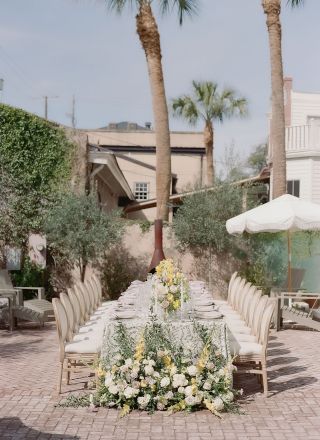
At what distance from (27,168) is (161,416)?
436 inches

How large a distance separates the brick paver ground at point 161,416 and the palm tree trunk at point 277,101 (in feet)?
29.7

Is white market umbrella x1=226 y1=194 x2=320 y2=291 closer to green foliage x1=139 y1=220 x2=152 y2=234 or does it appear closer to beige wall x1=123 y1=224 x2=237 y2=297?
beige wall x1=123 y1=224 x2=237 y2=297

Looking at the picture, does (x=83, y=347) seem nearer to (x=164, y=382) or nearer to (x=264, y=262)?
(x=164, y=382)

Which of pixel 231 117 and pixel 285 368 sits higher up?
pixel 231 117

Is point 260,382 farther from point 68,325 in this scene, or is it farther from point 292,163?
point 292,163

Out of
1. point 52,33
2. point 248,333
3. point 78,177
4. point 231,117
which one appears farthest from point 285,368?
point 231,117

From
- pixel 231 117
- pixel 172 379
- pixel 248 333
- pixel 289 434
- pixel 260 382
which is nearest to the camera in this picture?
pixel 289 434

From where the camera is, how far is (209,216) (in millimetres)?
16578

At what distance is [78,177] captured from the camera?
17.1 meters

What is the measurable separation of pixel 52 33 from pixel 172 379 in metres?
11.8

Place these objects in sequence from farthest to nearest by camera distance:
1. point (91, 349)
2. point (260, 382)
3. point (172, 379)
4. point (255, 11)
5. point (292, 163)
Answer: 1. point (292, 163)
2. point (255, 11)
3. point (260, 382)
4. point (91, 349)
5. point (172, 379)

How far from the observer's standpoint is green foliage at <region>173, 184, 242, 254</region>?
16531mm

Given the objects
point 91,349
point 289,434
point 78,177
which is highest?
point 78,177

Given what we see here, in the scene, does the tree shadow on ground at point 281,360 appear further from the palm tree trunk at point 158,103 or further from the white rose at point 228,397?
the palm tree trunk at point 158,103
